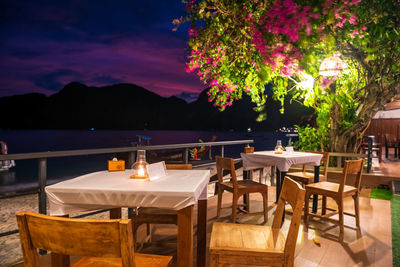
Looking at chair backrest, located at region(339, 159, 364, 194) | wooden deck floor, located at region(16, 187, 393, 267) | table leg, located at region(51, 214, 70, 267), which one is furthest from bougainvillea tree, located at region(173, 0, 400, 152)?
table leg, located at region(51, 214, 70, 267)

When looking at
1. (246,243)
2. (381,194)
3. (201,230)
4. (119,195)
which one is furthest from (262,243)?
(381,194)

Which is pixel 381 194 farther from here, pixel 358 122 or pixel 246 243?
pixel 246 243

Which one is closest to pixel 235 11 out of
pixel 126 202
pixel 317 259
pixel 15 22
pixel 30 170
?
pixel 126 202

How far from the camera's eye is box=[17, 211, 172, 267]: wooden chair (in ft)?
2.85

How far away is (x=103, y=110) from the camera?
320 feet

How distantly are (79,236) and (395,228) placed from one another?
3762mm

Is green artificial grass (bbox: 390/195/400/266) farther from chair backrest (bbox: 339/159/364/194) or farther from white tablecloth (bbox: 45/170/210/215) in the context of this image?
white tablecloth (bbox: 45/170/210/215)

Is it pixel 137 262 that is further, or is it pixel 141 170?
pixel 141 170

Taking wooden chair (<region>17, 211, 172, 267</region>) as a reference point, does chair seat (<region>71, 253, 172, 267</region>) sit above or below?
below

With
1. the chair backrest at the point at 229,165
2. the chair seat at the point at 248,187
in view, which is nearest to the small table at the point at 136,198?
the chair backrest at the point at 229,165

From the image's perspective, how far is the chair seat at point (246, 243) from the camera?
140 centimetres

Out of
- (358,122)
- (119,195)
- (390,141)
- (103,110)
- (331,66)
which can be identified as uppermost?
(103,110)

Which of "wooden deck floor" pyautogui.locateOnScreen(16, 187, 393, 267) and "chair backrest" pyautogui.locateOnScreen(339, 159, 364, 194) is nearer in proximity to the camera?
"wooden deck floor" pyautogui.locateOnScreen(16, 187, 393, 267)

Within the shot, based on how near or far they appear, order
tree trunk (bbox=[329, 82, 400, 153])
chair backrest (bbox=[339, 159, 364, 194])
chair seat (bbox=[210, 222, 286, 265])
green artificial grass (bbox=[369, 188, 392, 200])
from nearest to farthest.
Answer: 1. chair seat (bbox=[210, 222, 286, 265])
2. chair backrest (bbox=[339, 159, 364, 194])
3. tree trunk (bbox=[329, 82, 400, 153])
4. green artificial grass (bbox=[369, 188, 392, 200])
